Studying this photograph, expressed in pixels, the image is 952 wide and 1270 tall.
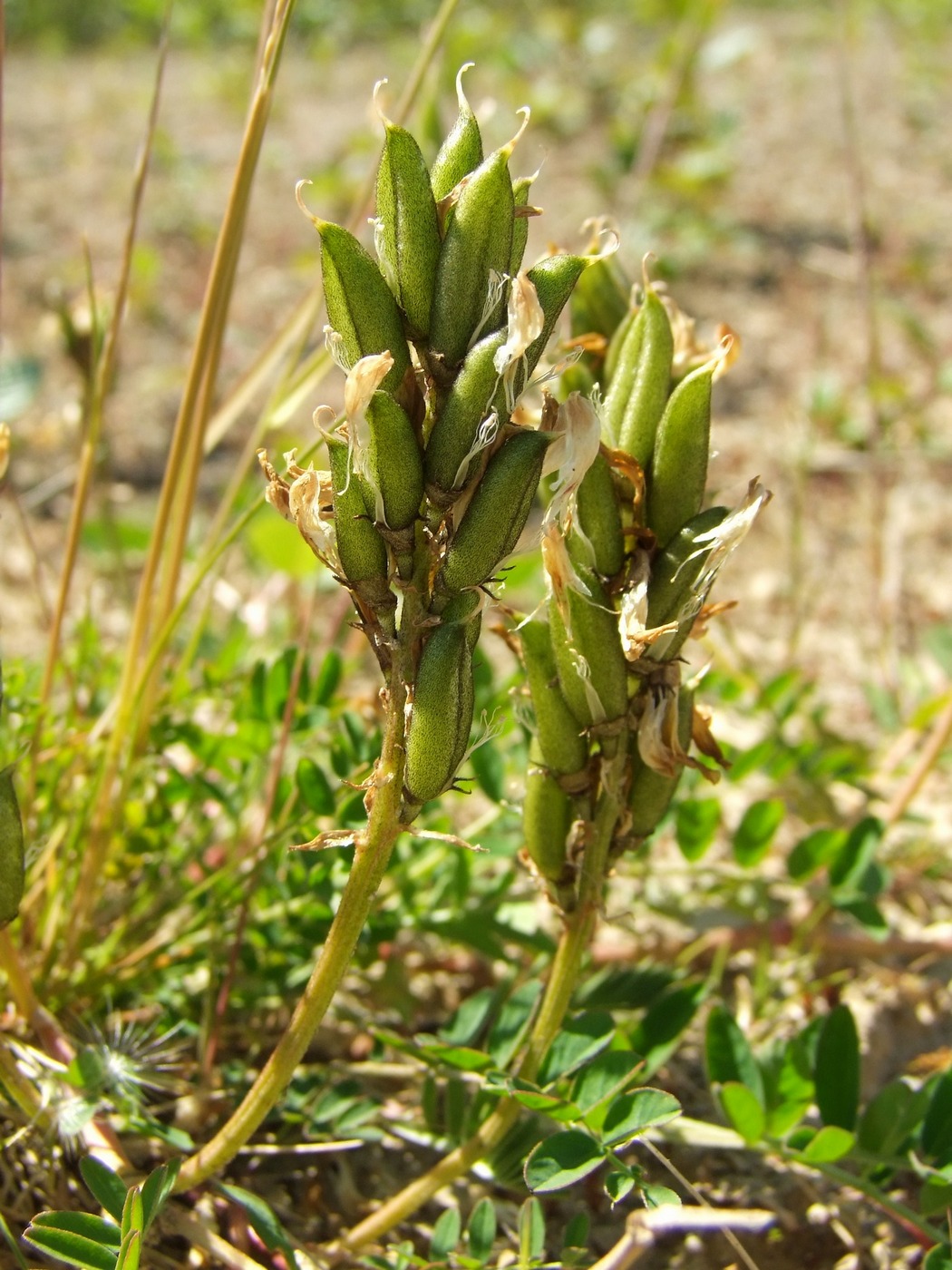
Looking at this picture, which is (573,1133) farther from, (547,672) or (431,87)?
(431,87)

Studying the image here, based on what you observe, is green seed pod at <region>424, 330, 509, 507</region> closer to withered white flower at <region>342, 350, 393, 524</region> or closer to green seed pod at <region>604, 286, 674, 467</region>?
withered white flower at <region>342, 350, 393, 524</region>

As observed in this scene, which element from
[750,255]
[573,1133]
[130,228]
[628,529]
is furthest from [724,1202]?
[750,255]

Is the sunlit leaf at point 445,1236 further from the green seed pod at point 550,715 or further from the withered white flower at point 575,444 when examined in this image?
the withered white flower at point 575,444

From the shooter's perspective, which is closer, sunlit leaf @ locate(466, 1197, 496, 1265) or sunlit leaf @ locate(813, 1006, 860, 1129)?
sunlit leaf @ locate(466, 1197, 496, 1265)

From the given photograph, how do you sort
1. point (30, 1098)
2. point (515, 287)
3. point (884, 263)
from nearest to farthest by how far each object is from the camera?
point (515, 287), point (30, 1098), point (884, 263)

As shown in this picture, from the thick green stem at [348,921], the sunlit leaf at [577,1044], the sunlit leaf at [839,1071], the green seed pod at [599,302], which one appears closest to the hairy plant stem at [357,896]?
the thick green stem at [348,921]

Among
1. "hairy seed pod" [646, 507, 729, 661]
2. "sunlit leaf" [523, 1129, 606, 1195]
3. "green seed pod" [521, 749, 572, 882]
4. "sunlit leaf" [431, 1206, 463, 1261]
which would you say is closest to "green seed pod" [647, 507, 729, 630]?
"hairy seed pod" [646, 507, 729, 661]
